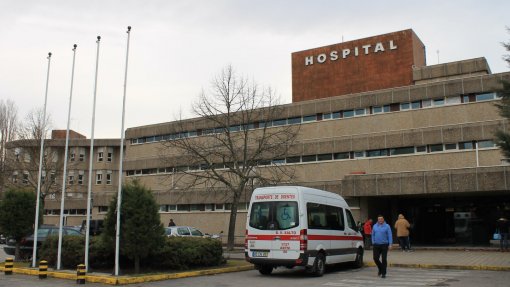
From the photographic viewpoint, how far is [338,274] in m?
16.1

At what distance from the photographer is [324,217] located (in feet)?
52.7

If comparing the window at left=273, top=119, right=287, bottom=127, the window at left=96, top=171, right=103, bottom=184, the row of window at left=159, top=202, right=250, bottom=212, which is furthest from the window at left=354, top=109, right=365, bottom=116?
the window at left=96, top=171, right=103, bottom=184

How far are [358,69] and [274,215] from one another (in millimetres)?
27607

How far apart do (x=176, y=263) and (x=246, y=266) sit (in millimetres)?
2929

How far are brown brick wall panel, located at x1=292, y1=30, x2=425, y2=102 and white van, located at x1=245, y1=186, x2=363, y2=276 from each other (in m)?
25.1

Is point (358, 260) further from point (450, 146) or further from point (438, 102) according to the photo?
point (438, 102)

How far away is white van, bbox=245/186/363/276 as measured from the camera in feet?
47.7

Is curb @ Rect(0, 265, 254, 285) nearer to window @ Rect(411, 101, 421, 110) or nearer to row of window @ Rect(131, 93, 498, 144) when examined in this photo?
row of window @ Rect(131, 93, 498, 144)

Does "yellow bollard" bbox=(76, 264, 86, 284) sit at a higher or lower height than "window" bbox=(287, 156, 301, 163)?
lower

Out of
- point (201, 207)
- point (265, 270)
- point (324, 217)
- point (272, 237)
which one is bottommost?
point (265, 270)

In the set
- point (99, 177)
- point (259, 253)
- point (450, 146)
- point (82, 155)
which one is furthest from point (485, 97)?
point (82, 155)

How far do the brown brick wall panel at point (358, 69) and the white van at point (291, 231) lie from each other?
987 inches

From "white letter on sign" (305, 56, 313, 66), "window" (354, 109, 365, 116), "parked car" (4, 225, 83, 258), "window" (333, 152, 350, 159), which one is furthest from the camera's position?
"white letter on sign" (305, 56, 313, 66)

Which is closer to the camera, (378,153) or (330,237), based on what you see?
(330,237)
